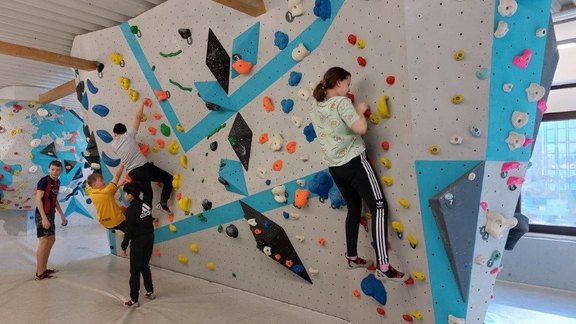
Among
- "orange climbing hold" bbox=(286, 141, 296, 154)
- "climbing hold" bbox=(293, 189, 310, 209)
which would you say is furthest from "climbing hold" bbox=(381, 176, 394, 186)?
"orange climbing hold" bbox=(286, 141, 296, 154)

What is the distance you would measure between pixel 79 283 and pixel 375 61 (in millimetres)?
3619

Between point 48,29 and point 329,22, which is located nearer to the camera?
point 329,22

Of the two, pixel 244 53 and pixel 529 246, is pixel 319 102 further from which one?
pixel 529 246

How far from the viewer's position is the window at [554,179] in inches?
177

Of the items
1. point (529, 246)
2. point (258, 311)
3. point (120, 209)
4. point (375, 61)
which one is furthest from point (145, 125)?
point (529, 246)

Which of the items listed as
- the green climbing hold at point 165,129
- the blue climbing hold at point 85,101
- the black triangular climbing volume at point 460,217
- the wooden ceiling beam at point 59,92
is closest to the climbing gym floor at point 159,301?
the black triangular climbing volume at point 460,217

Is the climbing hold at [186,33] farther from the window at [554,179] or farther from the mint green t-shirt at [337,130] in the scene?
the window at [554,179]

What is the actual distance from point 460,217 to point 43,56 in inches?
168

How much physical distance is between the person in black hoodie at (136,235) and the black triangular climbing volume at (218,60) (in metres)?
1.19

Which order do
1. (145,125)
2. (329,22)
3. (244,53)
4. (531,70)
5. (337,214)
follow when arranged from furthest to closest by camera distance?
(145,125), (244,53), (337,214), (329,22), (531,70)

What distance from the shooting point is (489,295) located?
232 cm

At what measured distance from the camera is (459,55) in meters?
1.97

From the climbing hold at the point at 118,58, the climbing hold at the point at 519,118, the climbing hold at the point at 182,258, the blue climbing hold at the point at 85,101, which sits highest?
the climbing hold at the point at 118,58

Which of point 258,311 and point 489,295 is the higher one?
point 489,295
